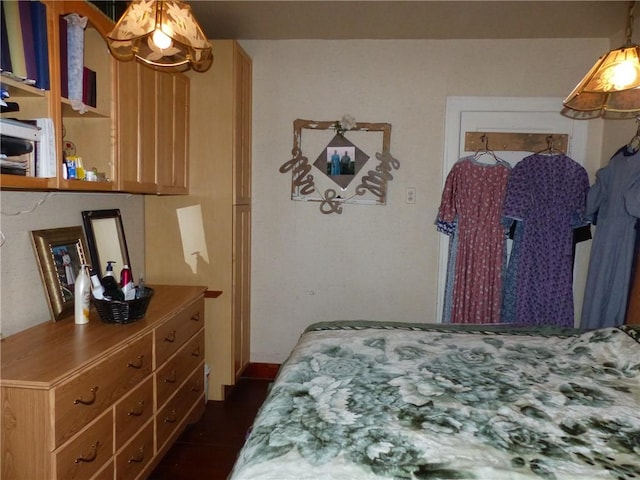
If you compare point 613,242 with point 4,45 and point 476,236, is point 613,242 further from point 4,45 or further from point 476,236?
point 4,45

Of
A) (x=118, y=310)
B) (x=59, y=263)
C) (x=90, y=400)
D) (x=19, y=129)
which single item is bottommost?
(x=90, y=400)

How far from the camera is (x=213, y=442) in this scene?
2422 millimetres

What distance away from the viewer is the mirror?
7.25ft

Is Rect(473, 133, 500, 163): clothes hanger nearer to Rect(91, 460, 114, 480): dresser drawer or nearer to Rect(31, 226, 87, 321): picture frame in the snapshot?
Answer: Rect(31, 226, 87, 321): picture frame

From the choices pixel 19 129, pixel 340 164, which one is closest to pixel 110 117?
pixel 19 129

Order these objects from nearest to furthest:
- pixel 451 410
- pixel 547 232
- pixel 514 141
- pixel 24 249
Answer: pixel 451 410 < pixel 24 249 < pixel 547 232 < pixel 514 141

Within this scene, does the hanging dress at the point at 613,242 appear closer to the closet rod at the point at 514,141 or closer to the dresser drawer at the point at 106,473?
the closet rod at the point at 514,141

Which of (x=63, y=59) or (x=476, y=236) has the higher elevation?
(x=63, y=59)

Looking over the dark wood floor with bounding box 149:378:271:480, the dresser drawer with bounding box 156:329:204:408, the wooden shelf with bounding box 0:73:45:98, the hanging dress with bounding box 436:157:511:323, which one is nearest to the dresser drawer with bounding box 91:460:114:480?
the dresser drawer with bounding box 156:329:204:408

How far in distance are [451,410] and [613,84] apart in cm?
141

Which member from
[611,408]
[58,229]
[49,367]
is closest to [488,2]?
[611,408]

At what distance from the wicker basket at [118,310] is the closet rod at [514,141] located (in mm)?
2369

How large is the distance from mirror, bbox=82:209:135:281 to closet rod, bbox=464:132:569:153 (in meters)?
2.31

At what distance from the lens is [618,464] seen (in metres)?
1.06
